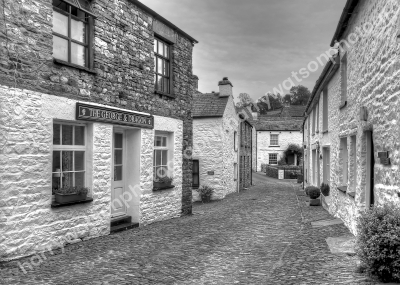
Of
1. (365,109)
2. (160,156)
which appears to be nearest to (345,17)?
(365,109)

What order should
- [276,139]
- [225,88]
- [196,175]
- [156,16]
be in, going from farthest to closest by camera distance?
[276,139]
[225,88]
[196,175]
[156,16]

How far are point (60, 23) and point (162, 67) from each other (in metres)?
4.02

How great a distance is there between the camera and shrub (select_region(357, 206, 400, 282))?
15.1 ft

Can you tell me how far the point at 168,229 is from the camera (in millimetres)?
9656

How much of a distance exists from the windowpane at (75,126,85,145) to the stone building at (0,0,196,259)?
0.02 m

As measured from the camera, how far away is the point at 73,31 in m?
7.84

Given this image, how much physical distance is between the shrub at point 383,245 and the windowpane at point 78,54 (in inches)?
248

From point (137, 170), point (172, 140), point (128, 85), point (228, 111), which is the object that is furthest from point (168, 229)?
point (228, 111)

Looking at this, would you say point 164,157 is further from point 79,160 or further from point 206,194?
point 206,194

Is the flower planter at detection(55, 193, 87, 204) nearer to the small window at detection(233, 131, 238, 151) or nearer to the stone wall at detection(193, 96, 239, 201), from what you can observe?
the stone wall at detection(193, 96, 239, 201)

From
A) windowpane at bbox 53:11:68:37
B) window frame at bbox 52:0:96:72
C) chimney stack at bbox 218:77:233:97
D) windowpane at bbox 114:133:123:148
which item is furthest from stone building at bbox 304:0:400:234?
chimney stack at bbox 218:77:233:97

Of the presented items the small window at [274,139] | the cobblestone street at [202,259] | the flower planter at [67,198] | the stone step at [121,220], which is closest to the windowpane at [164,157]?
the cobblestone street at [202,259]

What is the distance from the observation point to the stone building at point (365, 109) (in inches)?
228

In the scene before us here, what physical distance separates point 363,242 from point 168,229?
5598mm
